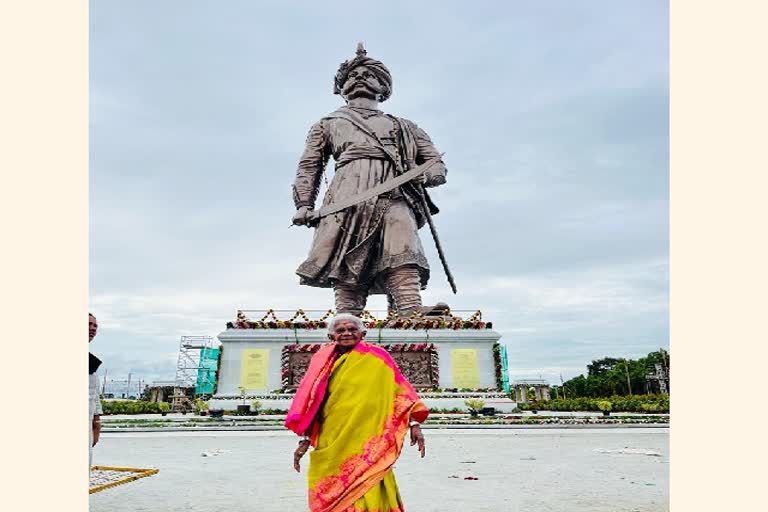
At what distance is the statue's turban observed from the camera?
43.6 feet

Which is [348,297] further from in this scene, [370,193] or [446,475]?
[446,475]

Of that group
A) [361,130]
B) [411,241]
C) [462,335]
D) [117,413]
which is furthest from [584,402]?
[117,413]

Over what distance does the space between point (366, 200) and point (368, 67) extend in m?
3.27

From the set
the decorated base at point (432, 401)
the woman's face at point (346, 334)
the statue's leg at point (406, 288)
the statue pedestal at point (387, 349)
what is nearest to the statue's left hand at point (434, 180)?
the statue's leg at point (406, 288)

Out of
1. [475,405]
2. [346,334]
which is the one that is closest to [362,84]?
[475,405]

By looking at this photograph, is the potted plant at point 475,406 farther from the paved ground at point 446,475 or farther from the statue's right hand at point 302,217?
the statue's right hand at point 302,217

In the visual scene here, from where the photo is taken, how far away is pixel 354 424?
10.8 ft

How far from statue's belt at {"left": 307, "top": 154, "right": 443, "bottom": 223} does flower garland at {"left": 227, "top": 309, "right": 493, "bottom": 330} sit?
2.19 m

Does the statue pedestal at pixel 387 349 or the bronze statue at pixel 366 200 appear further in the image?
the bronze statue at pixel 366 200

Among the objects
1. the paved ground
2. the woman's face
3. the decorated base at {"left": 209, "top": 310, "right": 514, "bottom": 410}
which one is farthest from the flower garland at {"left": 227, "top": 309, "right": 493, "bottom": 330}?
the woman's face

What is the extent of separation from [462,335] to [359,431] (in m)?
9.59

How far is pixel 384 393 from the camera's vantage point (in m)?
3.37

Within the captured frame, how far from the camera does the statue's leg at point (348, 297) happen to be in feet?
41.4

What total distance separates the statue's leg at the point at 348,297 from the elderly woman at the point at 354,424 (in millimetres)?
9121
